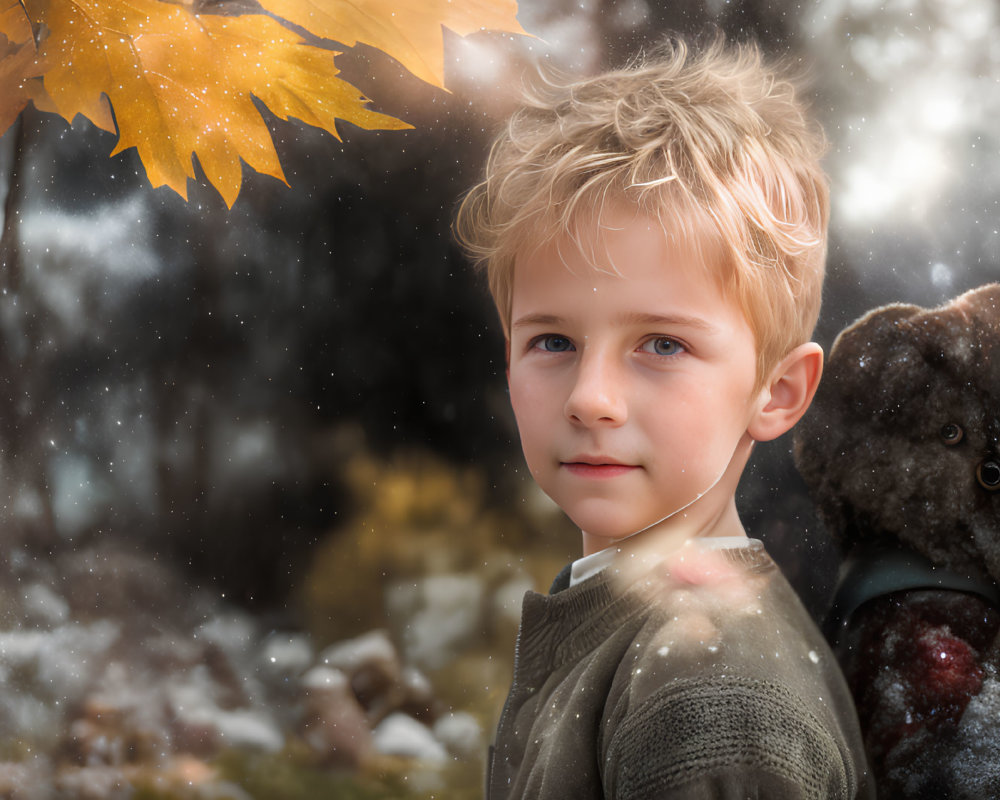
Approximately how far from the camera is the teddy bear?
58 centimetres

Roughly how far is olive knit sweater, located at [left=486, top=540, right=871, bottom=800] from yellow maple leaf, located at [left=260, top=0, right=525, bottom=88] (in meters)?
0.43

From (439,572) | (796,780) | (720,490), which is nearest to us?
(796,780)

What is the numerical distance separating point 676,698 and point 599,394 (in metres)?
0.19

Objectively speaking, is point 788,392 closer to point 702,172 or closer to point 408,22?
point 702,172

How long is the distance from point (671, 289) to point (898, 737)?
33 cm

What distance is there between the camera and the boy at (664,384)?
1.81 feet

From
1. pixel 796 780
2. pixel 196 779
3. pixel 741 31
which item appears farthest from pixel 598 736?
pixel 741 31

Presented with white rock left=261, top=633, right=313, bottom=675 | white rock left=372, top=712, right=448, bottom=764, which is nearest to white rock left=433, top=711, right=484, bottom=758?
white rock left=372, top=712, right=448, bottom=764

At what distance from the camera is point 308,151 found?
0.75 meters

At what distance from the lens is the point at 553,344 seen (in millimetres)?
609

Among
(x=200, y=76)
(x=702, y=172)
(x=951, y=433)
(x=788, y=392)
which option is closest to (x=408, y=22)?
(x=200, y=76)

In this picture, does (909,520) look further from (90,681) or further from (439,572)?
(90,681)

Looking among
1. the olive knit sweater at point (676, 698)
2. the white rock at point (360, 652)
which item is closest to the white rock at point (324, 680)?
the white rock at point (360, 652)

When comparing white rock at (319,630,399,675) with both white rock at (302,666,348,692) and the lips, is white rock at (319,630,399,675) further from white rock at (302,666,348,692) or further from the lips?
the lips
